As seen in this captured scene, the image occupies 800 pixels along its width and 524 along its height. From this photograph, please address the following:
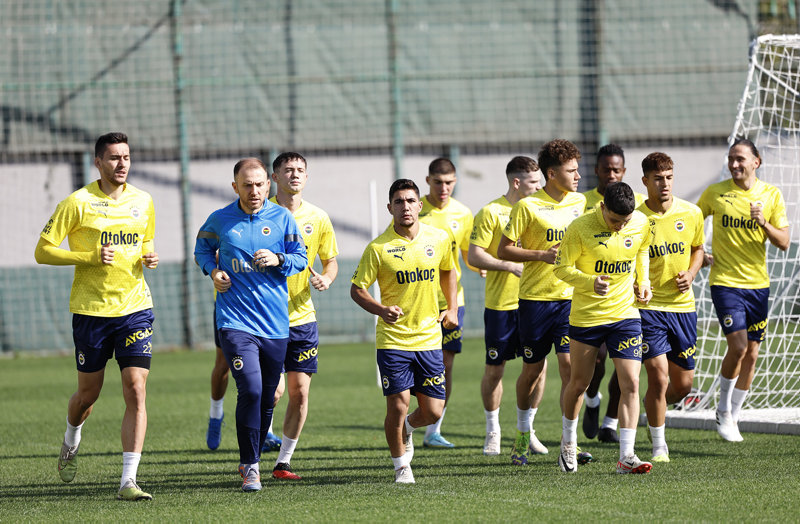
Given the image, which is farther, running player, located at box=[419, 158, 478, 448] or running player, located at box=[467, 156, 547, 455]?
running player, located at box=[419, 158, 478, 448]

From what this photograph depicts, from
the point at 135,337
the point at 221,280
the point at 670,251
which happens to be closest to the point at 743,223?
the point at 670,251

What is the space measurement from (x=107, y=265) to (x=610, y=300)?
10.6 ft

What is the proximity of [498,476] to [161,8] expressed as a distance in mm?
14272

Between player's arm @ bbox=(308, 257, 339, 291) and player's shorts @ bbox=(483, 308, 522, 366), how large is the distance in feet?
4.45

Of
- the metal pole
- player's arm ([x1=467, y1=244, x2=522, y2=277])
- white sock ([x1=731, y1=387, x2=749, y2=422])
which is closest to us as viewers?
player's arm ([x1=467, y1=244, x2=522, y2=277])

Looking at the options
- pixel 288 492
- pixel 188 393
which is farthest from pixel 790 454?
pixel 188 393

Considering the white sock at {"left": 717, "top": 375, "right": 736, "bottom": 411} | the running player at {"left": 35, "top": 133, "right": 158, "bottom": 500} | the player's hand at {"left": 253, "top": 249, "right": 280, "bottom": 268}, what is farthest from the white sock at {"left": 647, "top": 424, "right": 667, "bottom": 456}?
the running player at {"left": 35, "top": 133, "right": 158, "bottom": 500}

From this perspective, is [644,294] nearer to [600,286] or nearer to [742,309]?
[600,286]

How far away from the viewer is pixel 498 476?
6898 mm

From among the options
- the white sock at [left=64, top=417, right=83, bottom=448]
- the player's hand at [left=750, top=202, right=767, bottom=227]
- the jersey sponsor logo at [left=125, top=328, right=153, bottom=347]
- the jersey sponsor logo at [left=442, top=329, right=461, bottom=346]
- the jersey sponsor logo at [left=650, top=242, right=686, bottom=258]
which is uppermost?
the player's hand at [left=750, top=202, right=767, bottom=227]

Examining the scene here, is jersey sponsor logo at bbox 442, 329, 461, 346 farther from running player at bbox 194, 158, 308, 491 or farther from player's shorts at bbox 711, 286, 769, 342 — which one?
running player at bbox 194, 158, 308, 491

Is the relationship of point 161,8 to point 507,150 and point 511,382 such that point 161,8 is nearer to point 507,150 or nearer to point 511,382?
point 507,150

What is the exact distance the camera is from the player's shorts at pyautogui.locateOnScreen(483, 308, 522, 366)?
8.09 meters

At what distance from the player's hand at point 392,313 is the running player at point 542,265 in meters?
1.29
